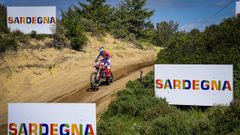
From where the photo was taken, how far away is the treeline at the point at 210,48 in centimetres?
1644

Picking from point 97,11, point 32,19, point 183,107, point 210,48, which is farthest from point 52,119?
point 97,11

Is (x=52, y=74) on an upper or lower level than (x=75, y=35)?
lower

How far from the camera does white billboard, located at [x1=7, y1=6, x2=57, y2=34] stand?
26.2 metres

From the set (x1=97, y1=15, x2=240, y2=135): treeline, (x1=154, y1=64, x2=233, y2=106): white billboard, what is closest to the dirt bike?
(x1=97, y1=15, x2=240, y2=135): treeline

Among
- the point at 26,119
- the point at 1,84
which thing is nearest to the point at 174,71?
the point at 26,119

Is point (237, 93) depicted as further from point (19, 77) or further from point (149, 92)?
point (19, 77)

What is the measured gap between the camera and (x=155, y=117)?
1244 centimetres

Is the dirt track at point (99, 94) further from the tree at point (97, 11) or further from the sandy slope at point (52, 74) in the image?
the tree at point (97, 11)

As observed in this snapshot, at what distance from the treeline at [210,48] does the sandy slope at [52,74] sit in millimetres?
3342

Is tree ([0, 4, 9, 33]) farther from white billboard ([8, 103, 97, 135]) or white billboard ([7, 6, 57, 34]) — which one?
white billboard ([8, 103, 97, 135])

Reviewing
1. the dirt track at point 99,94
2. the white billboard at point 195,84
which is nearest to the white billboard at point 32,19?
the dirt track at point 99,94

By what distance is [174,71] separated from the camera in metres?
14.4

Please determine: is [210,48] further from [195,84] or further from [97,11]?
[97,11]

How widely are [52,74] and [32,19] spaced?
16.1 ft
